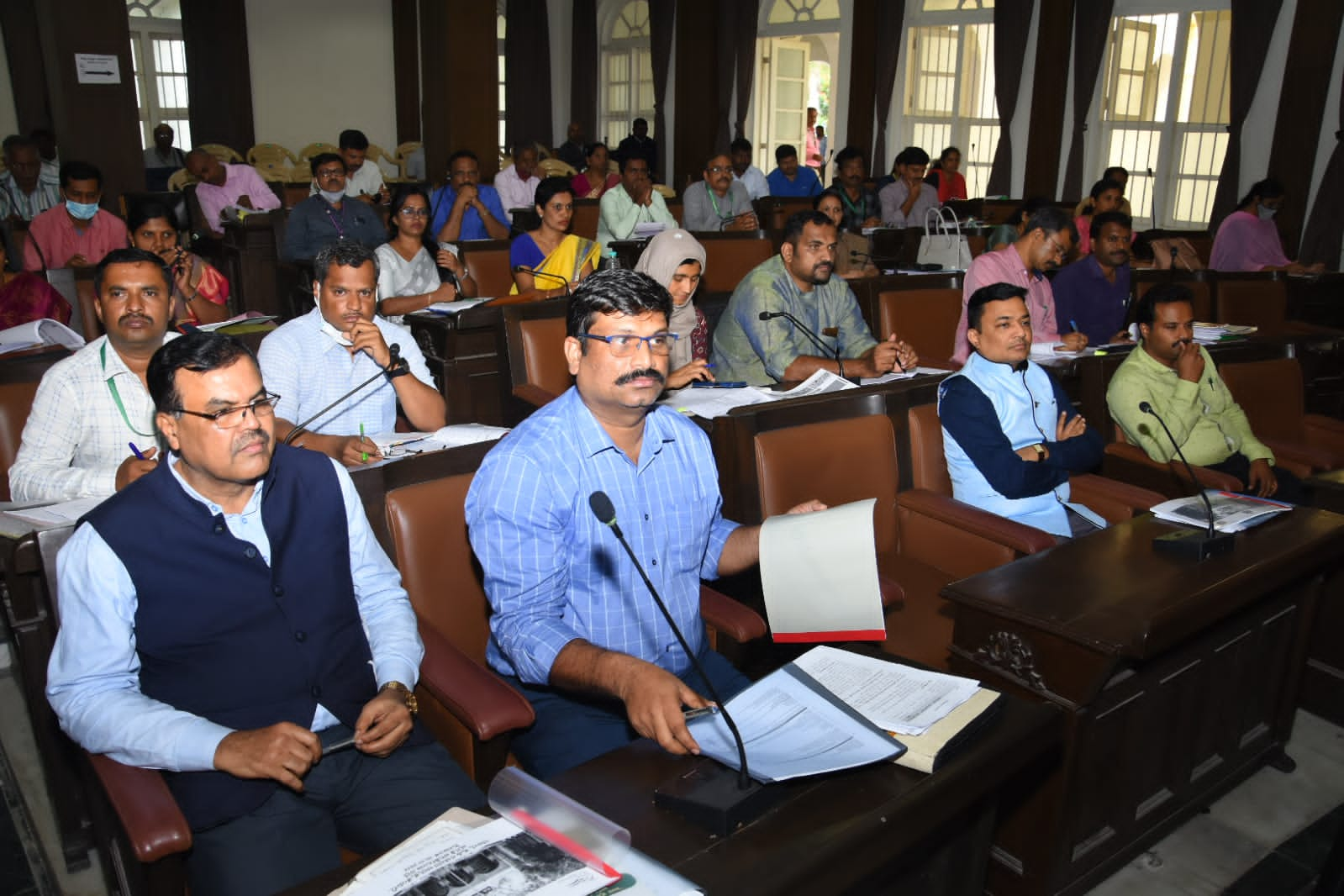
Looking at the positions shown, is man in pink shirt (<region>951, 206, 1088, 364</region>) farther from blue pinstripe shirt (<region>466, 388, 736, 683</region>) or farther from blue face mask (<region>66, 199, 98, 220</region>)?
blue face mask (<region>66, 199, 98, 220</region>)

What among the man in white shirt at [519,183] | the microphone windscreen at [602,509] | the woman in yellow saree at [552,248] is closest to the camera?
the microphone windscreen at [602,509]

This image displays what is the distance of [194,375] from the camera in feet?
5.29

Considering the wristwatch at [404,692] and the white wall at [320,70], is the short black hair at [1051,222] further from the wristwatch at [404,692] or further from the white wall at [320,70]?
the white wall at [320,70]

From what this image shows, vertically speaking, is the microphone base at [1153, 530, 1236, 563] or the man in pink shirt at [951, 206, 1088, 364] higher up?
the man in pink shirt at [951, 206, 1088, 364]

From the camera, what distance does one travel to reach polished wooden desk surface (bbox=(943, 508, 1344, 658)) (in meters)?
1.78

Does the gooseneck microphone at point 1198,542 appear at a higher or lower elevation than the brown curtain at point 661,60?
lower

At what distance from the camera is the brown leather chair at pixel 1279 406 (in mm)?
3590

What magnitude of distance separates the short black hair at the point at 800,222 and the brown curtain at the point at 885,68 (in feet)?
26.9

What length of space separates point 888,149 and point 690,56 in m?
2.93

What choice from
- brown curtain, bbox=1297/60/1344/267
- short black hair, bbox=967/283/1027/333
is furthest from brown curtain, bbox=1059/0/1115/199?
short black hair, bbox=967/283/1027/333

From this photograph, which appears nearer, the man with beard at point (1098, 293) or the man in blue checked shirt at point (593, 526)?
the man in blue checked shirt at point (593, 526)

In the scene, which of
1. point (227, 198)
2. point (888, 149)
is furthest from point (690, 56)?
point (227, 198)

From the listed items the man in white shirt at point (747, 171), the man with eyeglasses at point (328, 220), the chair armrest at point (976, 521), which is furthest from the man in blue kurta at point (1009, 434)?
the man in white shirt at point (747, 171)

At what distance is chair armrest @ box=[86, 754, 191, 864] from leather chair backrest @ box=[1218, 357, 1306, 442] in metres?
3.49
